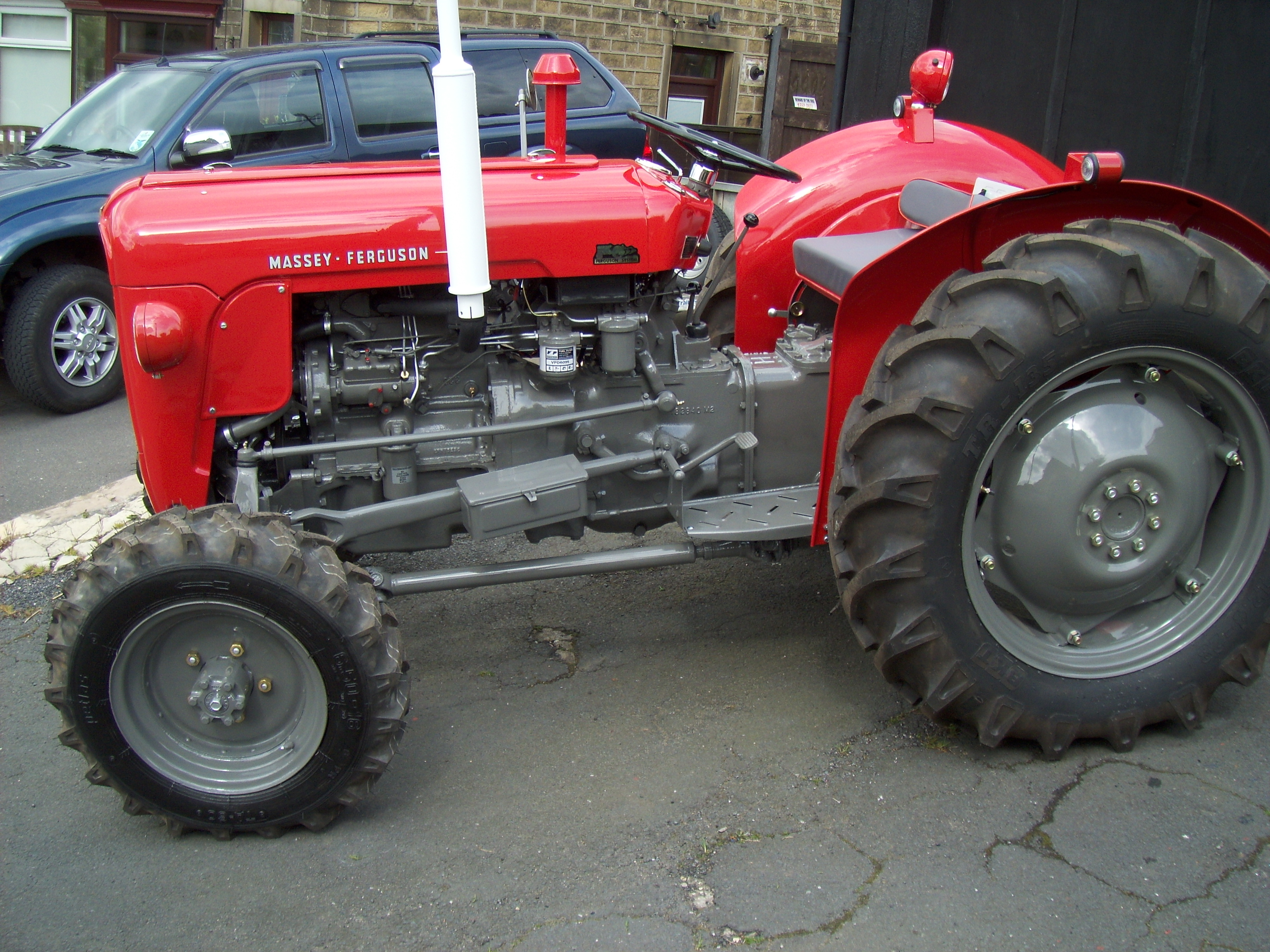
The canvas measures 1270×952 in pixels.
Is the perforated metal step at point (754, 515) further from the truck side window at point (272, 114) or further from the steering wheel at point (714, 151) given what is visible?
the truck side window at point (272, 114)

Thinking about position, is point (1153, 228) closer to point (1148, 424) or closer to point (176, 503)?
point (1148, 424)

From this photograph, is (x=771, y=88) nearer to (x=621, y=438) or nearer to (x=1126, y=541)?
(x=621, y=438)

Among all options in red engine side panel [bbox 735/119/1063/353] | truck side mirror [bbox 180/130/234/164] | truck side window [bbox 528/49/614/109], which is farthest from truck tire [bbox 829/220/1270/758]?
truck side window [bbox 528/49/614/109]

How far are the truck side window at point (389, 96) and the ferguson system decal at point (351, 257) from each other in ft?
13.9

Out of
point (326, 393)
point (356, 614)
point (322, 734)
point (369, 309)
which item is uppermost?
point (369, 309)

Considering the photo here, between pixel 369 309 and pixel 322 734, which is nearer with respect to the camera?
pixel 322 734

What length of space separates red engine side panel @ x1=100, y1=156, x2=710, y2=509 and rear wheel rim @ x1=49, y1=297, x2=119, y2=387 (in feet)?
10.7

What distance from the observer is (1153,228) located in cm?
228

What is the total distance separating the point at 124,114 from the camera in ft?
19.5

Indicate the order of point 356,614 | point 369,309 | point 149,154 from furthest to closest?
point 149,154 → point 369,309 → point 356,614

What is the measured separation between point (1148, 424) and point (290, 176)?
223 cm

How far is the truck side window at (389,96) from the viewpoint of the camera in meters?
6.29

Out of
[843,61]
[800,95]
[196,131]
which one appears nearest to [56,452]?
[196,131]

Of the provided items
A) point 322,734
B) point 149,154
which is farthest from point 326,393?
point 149,154
